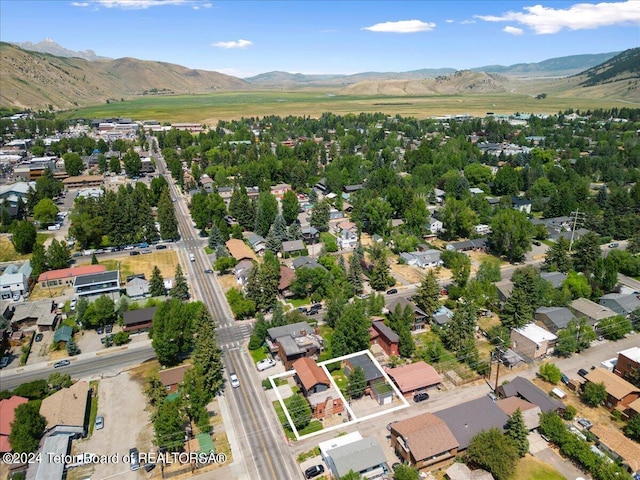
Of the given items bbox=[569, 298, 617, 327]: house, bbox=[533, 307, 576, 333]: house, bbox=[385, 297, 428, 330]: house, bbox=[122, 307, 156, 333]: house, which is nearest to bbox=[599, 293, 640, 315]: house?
bbox=[569, 298, 617, 327]: house

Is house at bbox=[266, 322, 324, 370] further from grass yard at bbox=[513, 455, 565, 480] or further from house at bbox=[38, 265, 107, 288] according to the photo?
house at bbox=[38, 265, 107, 288]

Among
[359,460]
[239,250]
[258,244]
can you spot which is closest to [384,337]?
[359,460]

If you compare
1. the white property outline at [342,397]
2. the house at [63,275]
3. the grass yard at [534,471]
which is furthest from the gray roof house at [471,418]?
the house at [63,275]

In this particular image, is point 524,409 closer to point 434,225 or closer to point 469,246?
point 469,246

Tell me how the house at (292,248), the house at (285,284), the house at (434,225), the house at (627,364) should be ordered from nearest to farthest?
the house at (627,364)
the house at (285,284)
the house at (292,248)
the house at (434,225)

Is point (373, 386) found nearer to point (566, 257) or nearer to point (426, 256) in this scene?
point (426, 256)

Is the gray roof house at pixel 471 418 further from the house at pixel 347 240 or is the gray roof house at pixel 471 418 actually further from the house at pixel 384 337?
the house at pixel 347 240

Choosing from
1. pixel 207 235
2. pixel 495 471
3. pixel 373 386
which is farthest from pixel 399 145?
pixel 495 471
